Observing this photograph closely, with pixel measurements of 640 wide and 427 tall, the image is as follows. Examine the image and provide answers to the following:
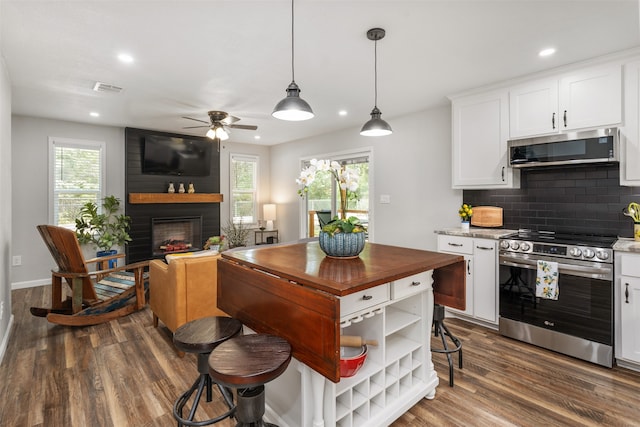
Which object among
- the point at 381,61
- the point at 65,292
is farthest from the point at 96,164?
the point at 381,61

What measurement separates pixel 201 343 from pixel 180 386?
0.97 m

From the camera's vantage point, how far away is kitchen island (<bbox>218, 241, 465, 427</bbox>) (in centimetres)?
139

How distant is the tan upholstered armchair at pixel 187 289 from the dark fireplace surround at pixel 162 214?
2.95m

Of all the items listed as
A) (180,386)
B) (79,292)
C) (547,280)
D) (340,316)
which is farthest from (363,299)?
(79,292)

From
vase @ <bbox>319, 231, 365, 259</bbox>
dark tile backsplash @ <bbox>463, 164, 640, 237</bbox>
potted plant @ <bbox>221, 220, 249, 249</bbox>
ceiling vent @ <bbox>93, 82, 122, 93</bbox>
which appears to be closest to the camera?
vase @ <bbox>319, 231, 365, 259</bbox>

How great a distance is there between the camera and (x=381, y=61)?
112 inches

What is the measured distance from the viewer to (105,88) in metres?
3.51

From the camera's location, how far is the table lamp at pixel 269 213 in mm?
6953

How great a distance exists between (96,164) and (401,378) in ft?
18.4

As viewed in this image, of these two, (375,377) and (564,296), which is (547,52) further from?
(375,377)

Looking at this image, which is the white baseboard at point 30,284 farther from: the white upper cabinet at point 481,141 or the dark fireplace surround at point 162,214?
the white upper cabinet at point 481,141

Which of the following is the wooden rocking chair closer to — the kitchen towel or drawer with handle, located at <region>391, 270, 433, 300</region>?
drawer with handle, located at <region>391, 270, 433, 300</region>

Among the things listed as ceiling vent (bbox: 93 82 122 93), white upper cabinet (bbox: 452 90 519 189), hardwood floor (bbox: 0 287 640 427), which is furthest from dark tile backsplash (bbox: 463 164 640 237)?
ceiling vent (bbox: 93 82 122 93)

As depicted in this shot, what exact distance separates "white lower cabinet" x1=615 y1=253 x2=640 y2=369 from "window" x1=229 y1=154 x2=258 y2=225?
592 cm
